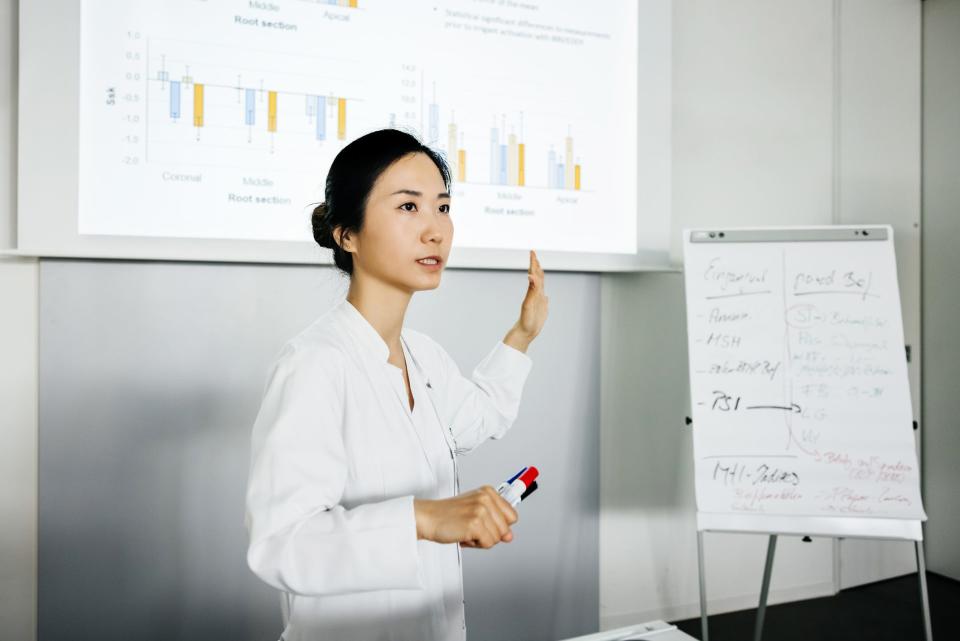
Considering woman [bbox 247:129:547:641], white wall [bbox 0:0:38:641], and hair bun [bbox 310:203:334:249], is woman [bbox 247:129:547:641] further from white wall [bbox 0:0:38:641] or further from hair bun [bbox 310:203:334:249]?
white wall [bbox 0:0:38:641]

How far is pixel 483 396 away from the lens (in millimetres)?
1498

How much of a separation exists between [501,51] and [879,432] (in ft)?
5.60

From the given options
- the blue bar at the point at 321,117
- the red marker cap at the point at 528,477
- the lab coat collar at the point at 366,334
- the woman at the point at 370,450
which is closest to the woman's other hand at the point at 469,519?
the woman at the point at 370,450

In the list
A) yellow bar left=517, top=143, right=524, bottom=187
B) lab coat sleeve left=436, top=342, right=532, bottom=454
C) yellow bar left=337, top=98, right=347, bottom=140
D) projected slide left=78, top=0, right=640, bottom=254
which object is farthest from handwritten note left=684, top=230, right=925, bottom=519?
yellow bar left=337, top=98, right=347, bottom=140

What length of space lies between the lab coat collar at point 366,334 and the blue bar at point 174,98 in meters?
1.10

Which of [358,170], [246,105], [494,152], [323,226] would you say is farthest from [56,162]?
[494,152]

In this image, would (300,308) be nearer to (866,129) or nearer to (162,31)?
(162,31)

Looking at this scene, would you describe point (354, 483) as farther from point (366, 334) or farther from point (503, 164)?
point (503, 164)

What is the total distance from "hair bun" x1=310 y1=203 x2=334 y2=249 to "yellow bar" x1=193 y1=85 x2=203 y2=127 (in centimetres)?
88

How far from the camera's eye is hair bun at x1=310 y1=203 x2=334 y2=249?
4.03ft

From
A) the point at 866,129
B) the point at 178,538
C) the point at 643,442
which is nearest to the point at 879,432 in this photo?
the point at 643,442

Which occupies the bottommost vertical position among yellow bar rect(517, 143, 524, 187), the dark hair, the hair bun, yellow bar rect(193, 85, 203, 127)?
the hair bun

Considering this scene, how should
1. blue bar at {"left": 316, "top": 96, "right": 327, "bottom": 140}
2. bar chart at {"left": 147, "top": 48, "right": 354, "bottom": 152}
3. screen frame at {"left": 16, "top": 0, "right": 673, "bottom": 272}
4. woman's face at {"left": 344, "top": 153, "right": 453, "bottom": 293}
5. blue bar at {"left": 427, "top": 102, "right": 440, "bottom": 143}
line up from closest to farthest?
woman's face at {"left": 344, "top": 153, "right": 453, "bottom": 293}, screen frame at {"left": 16, "top": 0, "right": 673, "bottom": 272}, bar chart at {"left": 147, "top": 48, "right": 354, "bottom": 152}, blue bar at {"left": 316, "top": 96, "right": 327, "bottom": 140}, blue bar at {"left": 427, "top": 102, "right": 440, "bottom": 143}

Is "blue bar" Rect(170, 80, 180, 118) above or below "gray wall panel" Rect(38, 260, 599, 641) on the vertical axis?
above
